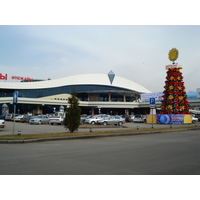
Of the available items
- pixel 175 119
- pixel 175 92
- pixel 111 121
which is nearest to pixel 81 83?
pixel 175 92

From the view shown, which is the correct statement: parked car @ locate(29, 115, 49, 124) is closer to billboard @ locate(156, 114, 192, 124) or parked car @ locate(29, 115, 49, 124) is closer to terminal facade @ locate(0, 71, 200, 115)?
billboard @ locate(156, 114, 192, 124)

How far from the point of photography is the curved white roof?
8806cm

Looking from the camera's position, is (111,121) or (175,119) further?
(175,119)

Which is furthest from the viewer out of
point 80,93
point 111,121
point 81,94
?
point 81,94

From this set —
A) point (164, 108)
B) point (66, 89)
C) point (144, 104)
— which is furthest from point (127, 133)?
point (66, 89)

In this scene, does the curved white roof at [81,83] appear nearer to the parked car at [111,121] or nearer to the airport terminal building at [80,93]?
the airport terminal building at [80,93]

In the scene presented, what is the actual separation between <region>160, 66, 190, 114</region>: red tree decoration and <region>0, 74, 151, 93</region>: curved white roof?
62.3 metres

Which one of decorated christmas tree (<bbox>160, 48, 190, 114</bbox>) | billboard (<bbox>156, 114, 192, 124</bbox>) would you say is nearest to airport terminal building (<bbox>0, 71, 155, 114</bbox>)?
decorated christmas tree (<bbox>160, 48, 190, 114</bbox>)

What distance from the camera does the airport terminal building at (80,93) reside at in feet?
276

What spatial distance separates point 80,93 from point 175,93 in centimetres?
6394

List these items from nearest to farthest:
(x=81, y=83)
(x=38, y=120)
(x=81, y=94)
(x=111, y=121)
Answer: (x=111, y=121), (x=38, y=120), (x=81, y=94), (x=81, y=83)

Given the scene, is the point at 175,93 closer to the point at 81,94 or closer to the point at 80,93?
the point at 80,93

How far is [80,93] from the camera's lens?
3969 inches

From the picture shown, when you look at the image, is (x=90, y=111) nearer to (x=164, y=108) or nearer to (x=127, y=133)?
(x=164, y=108)
